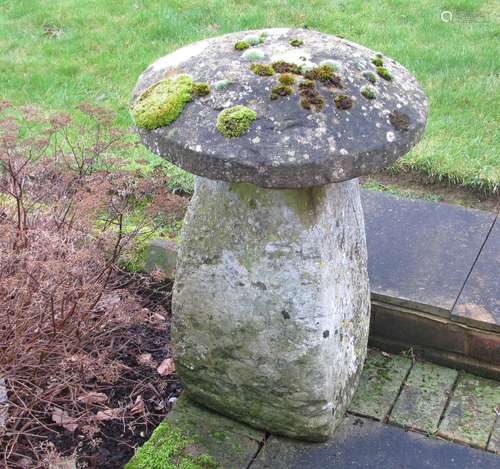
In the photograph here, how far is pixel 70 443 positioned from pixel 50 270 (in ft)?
2.15

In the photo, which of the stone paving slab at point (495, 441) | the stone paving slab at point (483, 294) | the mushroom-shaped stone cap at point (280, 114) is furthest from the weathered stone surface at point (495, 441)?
the mushroom-shaped stone cap at point (280, 114)

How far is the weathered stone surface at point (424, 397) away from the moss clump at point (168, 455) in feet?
2.35

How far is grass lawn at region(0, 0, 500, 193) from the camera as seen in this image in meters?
4.77

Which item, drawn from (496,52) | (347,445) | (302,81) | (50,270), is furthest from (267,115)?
(496,52)

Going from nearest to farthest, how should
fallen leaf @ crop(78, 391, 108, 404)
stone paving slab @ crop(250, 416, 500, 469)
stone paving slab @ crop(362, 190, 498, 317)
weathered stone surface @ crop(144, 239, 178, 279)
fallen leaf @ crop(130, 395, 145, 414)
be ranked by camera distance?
stone paving slab @ crop(250, 416, 500, 469)
fallen leaf @ crop(78, 391, 108, 404)
fallen leaf @ crop(130, 395, 145, 414)
stone paving slab @ crop(362, 190, 498, 317)
weathered stone surface @ crop(144, 239, 178, 279)

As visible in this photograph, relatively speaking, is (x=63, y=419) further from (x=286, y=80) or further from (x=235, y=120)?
(x=286, y=80)

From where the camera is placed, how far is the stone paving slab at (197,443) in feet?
7.92

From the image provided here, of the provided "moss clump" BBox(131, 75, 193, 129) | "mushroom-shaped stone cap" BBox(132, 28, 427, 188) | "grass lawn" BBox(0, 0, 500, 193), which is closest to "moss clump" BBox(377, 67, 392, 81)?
"mushroom-shaped stone cap" BBox(132, 28, 427, 188)

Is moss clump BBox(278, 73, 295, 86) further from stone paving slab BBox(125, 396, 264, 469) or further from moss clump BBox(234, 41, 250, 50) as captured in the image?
stone paving slab BBox(125, 396, 264, 469)

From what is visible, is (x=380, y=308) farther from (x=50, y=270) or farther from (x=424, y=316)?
(x=50, y=270)

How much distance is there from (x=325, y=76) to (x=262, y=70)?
18 centimetres

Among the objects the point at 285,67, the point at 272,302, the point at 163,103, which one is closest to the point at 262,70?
the point at 285,67

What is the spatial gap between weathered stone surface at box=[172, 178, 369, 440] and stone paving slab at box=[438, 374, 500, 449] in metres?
0.40

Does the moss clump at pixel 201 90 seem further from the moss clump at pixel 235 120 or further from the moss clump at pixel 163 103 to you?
the moss clump at pixel 235 120
